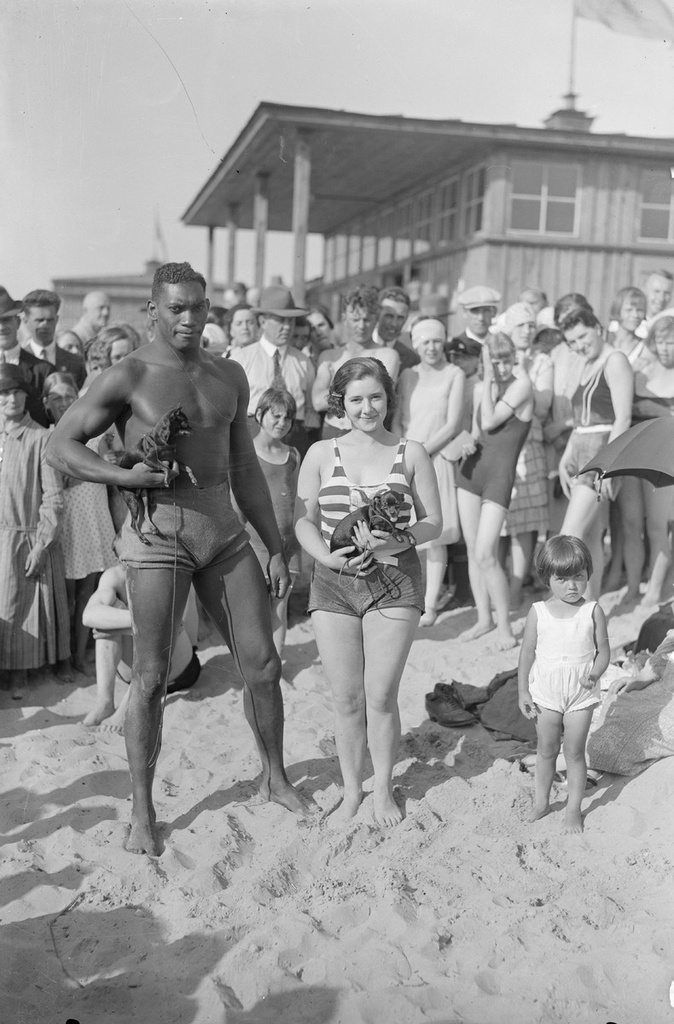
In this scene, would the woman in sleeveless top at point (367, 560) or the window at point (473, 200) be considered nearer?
the woman in sleeveless top at point (367, 560)

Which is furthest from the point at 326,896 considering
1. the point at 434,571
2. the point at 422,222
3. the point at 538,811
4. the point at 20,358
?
the point at 422,222

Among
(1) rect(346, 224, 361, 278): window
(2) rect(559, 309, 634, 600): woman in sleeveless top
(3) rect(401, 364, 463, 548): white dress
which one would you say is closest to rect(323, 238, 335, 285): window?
(1) rect(346, 224, 361, 278): window

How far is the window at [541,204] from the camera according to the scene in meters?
12.5

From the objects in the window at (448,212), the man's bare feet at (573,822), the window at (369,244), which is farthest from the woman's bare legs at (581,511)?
the window at (369,244)

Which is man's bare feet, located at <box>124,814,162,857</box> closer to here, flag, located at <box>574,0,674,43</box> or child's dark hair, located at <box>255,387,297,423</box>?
child's dark hair, located at <box>255,387,297,423</box>

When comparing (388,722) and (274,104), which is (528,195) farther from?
(388,722)

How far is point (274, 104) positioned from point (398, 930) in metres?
3.17

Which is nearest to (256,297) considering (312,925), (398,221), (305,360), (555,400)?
(305,360)

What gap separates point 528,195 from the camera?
41.7 feet

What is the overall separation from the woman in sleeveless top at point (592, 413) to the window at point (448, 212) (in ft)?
26.7

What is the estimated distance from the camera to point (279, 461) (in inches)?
207

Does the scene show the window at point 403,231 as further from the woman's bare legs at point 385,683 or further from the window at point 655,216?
the woman's bare legs at point 385,683

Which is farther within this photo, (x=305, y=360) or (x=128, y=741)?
(x=305, y=360)

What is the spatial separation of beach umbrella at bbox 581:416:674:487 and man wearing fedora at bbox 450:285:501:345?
2109mm
